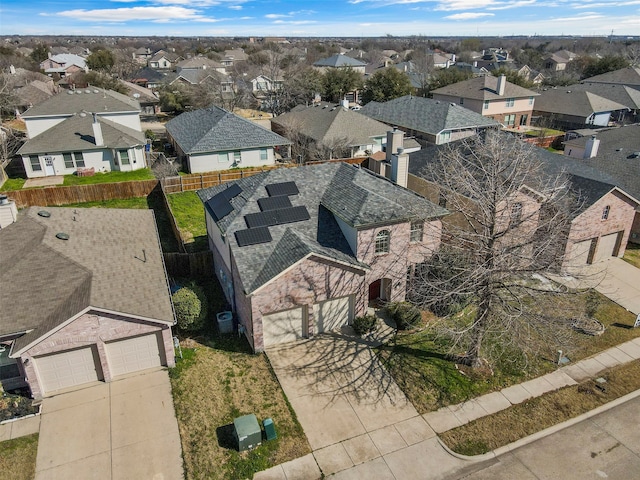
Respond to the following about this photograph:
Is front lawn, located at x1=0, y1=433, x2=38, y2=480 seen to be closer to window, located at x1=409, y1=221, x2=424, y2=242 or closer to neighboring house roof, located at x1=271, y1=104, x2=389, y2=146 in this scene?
window, located at x1=409, y1=221, x2=424, y2=242

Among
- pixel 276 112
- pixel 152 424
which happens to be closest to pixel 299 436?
pixel 152 424

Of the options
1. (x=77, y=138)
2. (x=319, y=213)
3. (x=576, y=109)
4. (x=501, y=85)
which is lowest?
(x=576, y=109)

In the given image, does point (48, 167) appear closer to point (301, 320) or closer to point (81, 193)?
point (81, 193)

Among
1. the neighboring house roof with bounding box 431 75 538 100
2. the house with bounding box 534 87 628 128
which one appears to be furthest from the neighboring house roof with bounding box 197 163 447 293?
the house with bounding box 534 87 628 128

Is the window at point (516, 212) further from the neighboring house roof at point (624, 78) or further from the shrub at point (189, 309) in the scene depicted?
the neighboring house roof at point (624, 78)

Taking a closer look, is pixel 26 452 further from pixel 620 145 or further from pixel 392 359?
pixel 620 145

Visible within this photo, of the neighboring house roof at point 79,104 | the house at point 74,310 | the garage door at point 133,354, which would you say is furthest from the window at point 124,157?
the garage door at point 133,354

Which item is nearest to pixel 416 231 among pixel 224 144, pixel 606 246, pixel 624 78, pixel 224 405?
pixel 224 405
